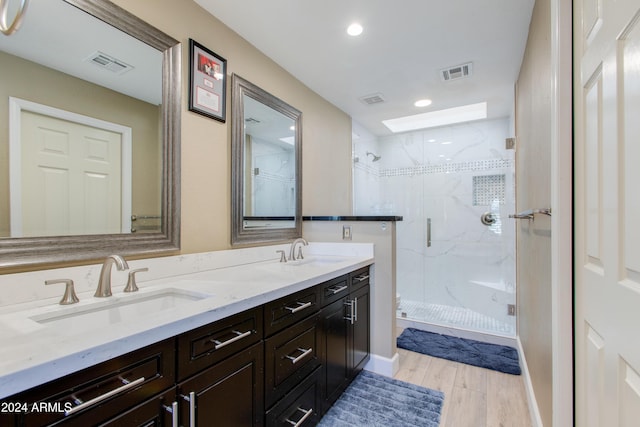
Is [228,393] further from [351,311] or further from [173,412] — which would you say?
[351,311]

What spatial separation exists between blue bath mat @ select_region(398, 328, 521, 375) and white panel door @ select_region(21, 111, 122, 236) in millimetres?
2580

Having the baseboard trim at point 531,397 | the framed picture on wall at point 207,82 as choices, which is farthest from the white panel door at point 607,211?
the framed picture on wall at point 207,82

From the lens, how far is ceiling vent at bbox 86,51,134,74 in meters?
1.33

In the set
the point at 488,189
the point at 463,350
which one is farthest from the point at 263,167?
the point at 488,189

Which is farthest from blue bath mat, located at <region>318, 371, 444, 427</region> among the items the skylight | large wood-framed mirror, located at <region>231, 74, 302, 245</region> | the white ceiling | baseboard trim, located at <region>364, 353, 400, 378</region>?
the skylight

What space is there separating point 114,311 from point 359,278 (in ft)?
4.90

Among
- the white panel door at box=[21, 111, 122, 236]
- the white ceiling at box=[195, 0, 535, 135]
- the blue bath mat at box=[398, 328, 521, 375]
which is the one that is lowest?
the blue bath mat at box=[398, 328, 521, 375]

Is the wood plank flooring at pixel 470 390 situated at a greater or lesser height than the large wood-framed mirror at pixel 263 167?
lesser

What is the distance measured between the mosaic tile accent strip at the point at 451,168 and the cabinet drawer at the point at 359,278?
215 cm

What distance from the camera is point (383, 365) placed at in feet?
7.54

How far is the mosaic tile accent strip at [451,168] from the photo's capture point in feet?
11.6

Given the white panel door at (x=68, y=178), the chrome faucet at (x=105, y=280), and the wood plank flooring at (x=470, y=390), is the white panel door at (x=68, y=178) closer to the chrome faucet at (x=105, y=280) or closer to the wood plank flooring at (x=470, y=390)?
the chrome faucet at (x=105, y=280)

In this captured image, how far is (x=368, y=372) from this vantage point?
2330 mm

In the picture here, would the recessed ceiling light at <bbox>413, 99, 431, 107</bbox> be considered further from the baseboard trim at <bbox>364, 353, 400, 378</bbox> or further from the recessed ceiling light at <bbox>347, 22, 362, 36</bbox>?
the baseboard trim at <bbox>364, 353, 400, 378</bbox>
